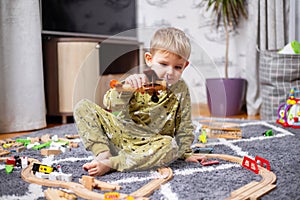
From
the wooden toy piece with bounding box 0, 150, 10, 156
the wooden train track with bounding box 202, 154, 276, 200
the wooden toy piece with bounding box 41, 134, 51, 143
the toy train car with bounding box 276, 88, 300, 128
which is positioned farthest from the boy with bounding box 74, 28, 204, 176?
the toy train car with bounding box 276, 88, 300, 128

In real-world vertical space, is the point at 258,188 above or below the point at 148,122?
below

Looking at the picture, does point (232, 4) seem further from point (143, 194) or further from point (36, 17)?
point (143, 194)

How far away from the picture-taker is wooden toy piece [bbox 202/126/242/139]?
1.65 meters

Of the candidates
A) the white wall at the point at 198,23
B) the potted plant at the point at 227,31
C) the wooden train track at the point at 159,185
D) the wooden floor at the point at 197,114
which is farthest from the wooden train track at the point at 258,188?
the white wall at the point at 198,23

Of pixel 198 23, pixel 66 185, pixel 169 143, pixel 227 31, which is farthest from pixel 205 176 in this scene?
pixel 198 23

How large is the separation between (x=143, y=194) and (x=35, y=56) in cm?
133

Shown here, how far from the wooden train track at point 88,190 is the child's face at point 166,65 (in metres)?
0.26

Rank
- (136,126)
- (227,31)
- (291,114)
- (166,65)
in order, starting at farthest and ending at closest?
(227,31), (291,114), (136,126), (166,65)

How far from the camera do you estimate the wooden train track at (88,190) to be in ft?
2.96

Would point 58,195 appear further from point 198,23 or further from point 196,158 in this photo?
point 198,23

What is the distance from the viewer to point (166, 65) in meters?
1.06

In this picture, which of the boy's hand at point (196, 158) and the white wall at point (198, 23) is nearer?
the boy's hand at point (196, 158)

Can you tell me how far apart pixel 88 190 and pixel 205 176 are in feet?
1.09

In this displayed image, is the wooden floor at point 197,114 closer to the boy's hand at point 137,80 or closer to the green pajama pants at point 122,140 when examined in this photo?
the green pajama pants at point 122,140
